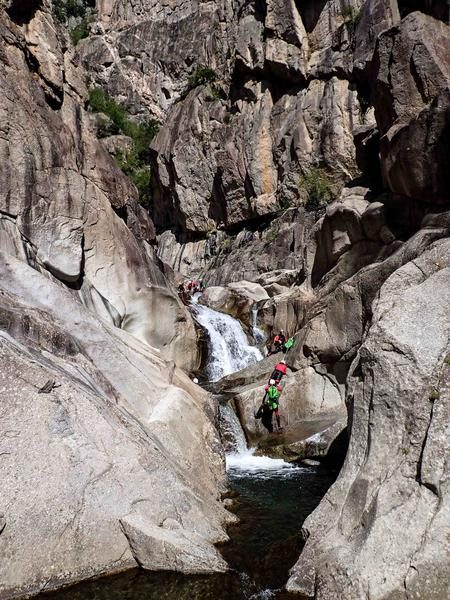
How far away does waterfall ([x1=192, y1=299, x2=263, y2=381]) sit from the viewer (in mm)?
24672

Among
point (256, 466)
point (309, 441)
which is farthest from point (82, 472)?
point (309, 441)

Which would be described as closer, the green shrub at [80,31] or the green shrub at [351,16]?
the green shrub at [351,16]

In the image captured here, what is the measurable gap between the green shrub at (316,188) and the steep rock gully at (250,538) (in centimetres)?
2975

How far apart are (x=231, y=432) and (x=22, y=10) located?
18862 millimetres

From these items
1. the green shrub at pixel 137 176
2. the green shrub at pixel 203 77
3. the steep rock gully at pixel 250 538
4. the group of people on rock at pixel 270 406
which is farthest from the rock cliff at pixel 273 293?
the green shrub at pixel 137 176

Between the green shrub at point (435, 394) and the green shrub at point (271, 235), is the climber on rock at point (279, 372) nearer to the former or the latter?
the green shrub at point (435, 394)

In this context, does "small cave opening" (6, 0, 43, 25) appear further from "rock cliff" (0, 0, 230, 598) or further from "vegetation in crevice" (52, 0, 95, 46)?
"vegetation in crevice" (52, 0, 95, 46)

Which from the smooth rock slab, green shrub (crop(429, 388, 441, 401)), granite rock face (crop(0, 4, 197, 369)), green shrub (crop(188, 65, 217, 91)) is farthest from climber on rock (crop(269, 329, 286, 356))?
green shrub (crop(188, 65, 217, 91))

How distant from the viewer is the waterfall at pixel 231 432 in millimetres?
16577

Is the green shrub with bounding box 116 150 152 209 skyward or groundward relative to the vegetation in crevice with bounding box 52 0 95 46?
groundward

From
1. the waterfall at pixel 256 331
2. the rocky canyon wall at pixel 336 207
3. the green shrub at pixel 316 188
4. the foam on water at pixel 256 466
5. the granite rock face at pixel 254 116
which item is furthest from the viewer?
the granite rock face at pixel 254 116

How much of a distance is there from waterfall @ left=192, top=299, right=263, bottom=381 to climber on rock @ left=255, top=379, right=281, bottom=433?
6.46 meters

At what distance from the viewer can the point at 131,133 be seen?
66250mm

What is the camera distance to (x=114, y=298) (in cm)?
1962
